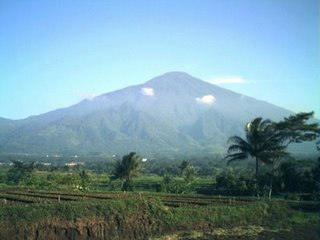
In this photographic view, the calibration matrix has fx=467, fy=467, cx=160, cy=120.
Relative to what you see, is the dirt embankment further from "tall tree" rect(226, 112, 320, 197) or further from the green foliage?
the green foliage

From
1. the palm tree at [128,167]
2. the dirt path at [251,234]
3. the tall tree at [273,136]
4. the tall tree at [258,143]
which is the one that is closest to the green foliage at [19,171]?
the palm tree at [128,167]

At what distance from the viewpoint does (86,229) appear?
19.2 meters

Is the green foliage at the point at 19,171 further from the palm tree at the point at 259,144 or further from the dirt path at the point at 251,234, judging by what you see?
the dirt path at the point at 251,234

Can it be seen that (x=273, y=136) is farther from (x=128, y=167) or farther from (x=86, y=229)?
(x=128, y=167)

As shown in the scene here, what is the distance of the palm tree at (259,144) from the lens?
30281 mm

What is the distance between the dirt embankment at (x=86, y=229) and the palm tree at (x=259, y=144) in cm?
1124

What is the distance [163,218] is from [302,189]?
17553 mm

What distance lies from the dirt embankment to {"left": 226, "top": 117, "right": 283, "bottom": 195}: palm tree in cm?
1124

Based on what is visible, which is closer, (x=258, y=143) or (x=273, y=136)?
(x=273, y=136)

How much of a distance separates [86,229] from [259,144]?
15.2 metres

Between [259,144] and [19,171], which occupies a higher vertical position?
[259,144]

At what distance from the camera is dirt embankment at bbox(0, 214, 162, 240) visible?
17938mm

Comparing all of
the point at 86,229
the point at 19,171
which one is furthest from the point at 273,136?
the point at 19,171

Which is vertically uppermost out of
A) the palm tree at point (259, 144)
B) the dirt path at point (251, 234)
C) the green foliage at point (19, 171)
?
the palm tree at point (259, 144)
